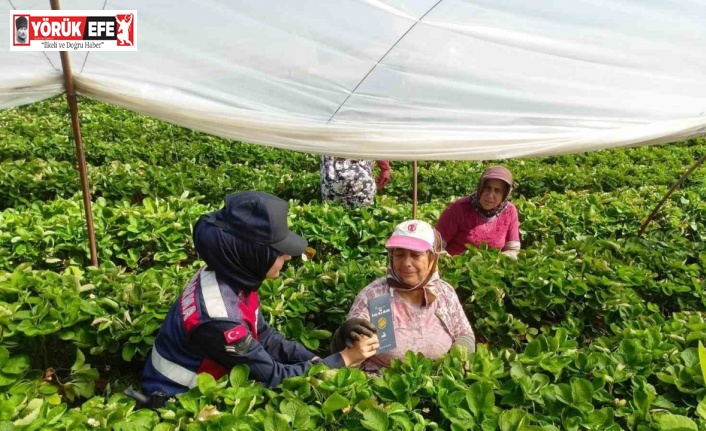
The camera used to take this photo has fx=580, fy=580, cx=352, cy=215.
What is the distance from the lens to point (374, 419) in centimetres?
193

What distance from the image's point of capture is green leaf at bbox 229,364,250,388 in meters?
2.22

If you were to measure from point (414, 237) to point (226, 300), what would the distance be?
3.05 feet

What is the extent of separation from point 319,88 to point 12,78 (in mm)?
1521

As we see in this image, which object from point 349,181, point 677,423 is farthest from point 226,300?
point 349,181

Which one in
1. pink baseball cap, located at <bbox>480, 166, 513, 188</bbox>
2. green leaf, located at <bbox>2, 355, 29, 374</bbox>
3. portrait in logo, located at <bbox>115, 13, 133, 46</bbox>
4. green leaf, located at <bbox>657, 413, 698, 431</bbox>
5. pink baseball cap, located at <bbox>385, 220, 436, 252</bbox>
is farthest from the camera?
pink baseball cap, located at <bbox>480, 166, 513, 188</bbox>

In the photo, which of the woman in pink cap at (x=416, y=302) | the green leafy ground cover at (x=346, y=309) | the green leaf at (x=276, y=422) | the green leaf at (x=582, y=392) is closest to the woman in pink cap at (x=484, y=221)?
the green leafy ground cover at (x=346, y=309)

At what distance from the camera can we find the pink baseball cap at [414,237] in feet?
8.79

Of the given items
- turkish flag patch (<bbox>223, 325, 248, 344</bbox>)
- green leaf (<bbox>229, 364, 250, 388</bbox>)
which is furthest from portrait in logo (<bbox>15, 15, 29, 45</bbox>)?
green leaf (<bbox>229, 364, 250, 388</bbox>)

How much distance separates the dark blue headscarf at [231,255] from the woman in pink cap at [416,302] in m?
0.62

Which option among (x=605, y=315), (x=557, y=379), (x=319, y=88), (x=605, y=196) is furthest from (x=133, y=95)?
(x=605, y=196)

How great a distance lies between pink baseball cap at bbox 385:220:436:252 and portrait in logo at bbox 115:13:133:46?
1696mm

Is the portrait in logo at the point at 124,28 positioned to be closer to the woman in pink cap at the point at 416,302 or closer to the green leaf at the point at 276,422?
the woman in pink cap at the point at 416,302

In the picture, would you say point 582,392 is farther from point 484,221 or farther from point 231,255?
point 484,221

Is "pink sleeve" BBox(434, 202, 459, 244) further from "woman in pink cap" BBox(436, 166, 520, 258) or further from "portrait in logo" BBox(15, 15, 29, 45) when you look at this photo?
"portrait in logo" BBox(15, 15, 29, 45)
